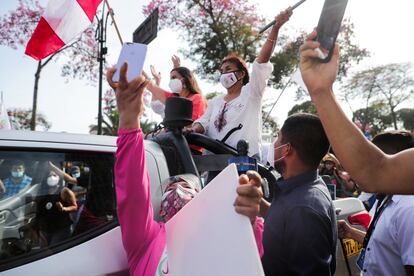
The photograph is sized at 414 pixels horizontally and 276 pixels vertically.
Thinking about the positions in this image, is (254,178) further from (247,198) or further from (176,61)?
(176,61)

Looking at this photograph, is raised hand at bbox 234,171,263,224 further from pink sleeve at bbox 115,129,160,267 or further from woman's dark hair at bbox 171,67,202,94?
woman's dark hair at bbox 171,67,202,94

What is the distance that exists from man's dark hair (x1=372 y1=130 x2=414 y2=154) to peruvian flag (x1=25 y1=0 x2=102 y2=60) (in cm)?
237

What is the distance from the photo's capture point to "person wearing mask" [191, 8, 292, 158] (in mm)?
2760

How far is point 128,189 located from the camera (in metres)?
1.42

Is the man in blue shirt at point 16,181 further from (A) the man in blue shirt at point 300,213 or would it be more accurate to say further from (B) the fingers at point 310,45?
(B) the fingers at point 310,45

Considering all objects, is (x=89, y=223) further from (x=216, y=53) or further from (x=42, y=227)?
(x=216, y=53)

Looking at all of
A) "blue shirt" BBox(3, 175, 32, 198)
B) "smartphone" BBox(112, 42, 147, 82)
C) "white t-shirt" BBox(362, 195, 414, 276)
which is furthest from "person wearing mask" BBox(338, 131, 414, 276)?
"blue shirt" BBox(3, 175, 32, 198)

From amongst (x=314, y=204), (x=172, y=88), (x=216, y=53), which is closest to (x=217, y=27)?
(x=216, y=53)

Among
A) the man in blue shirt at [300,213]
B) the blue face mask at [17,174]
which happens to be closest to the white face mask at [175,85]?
the man in blue shirt at [300,213]

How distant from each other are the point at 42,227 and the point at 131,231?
37 centimetres

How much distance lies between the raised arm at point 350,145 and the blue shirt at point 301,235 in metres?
0.55

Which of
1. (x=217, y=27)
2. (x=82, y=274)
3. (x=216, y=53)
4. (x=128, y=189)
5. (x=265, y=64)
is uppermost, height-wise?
(x=217, y=27)

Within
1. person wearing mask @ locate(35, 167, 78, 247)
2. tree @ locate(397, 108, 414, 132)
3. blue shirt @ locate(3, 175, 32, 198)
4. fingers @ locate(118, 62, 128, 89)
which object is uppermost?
fingers @ locate(118, 62, 128, 89)

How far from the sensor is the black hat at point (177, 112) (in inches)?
77.0
